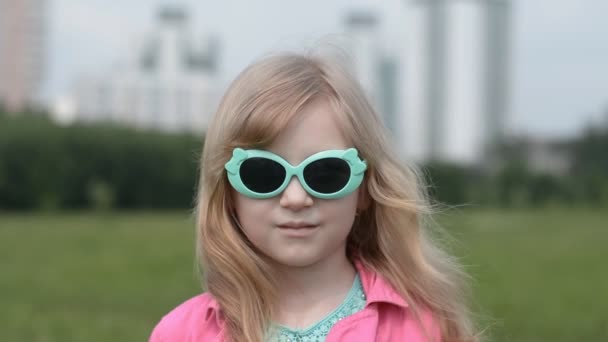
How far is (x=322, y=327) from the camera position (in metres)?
1.75

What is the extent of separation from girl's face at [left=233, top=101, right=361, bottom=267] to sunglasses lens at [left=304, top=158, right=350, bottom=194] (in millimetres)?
26

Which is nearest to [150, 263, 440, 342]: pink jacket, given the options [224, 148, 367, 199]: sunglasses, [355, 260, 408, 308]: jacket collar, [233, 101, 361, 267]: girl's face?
[355, 260, 408, 308]: jacket collar

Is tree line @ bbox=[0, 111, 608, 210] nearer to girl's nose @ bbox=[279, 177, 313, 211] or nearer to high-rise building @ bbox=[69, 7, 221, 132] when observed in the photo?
girl's nose @ bbox=[279, 177, 313, 211]

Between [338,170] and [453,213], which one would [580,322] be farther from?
[338,170]

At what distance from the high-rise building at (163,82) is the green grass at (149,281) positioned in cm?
11587

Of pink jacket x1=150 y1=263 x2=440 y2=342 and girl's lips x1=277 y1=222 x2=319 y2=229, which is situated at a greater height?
girl's lips x1=277 y1=222 x2=319 y2=229

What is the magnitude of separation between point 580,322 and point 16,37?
324 feet

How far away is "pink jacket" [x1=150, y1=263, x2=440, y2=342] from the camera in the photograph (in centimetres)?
171

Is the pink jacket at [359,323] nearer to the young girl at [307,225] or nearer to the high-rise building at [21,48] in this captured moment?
the young girl at [307,225]

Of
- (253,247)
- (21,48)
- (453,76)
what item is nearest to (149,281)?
(253,247)

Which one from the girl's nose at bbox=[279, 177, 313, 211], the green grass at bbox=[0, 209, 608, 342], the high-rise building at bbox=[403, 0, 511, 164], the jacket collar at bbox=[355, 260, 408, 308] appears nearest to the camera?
the girl's nose at bbox=[279, 177, 313, 211]

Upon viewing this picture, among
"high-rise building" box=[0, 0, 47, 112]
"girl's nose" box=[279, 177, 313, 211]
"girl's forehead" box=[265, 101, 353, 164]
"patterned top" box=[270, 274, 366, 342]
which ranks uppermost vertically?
"high-rise building" box=[0, 0, 47, 112]

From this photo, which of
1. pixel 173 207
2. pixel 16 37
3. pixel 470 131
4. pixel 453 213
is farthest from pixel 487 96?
pixel 453 213

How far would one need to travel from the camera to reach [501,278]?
8578 mm
